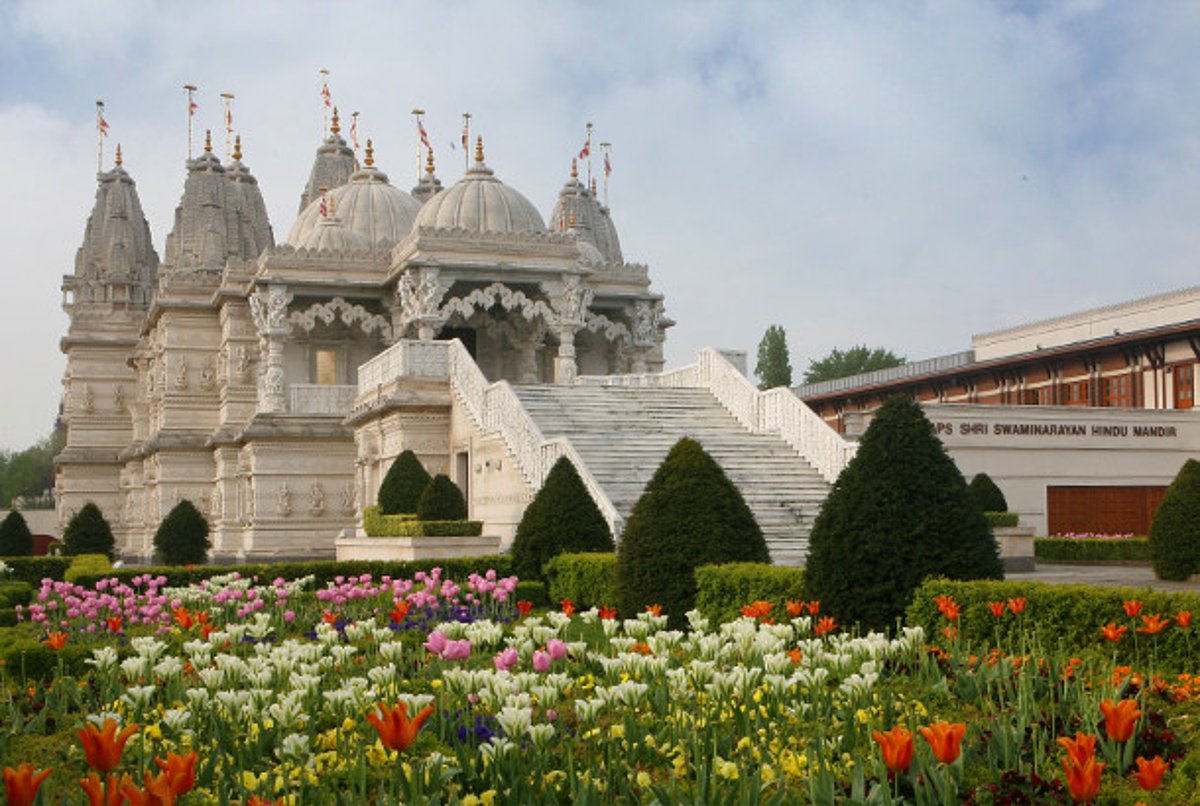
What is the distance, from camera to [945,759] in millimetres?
4531

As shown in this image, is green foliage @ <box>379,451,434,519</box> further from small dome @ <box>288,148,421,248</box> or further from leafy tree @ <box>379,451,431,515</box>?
small dome @ <box>288,148,421,248</box>

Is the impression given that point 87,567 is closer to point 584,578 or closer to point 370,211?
point 584,578

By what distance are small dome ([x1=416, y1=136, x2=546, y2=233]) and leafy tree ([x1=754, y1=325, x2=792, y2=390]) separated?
1642 inches

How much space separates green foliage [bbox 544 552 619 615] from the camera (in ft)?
56.4

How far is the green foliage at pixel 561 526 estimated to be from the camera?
1950 centimetres

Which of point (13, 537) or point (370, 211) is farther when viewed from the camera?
point (370, 211)

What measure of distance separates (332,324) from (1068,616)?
32.1m

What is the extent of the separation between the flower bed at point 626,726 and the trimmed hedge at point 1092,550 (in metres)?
17.1

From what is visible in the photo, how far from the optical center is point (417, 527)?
940 inches

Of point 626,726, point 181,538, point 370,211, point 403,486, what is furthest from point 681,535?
point 370,211

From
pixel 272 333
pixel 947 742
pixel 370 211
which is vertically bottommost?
pixel 947 742

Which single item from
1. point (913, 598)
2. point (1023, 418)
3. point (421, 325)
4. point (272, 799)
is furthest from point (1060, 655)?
point (421, 325)

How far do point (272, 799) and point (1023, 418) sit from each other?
92.7ft

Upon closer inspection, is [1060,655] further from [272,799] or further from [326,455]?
[326,455]
